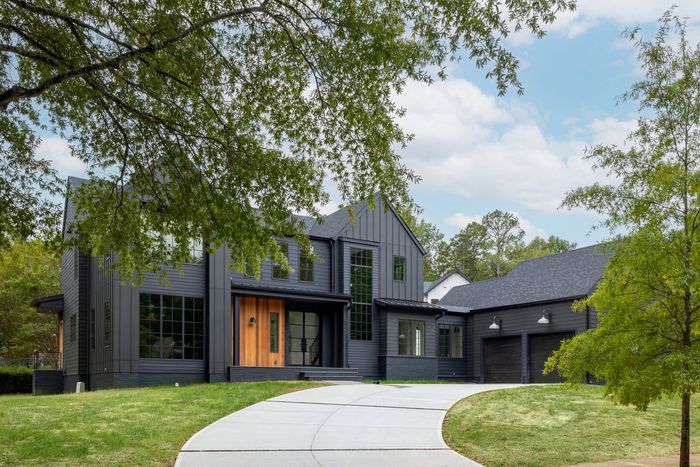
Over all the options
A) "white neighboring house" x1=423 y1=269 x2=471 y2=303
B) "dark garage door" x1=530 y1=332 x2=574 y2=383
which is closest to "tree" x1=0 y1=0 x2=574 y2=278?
"dark garage door" x1=530 y1=332 x2=574 y2=383

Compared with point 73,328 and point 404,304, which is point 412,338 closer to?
point 404,304

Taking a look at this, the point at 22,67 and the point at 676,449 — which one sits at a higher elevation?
the point at 22,67

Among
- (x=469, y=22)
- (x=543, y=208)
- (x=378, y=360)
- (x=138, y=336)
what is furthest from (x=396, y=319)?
(x=543, y=208)

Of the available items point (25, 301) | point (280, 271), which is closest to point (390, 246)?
point (280, 271)

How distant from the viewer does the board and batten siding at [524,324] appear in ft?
90.1

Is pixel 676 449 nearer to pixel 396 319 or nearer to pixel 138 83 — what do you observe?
pixel 138 83

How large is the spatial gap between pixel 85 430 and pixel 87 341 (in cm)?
1435

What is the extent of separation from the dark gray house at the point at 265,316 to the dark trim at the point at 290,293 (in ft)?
0.11

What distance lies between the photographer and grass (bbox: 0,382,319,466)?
35.0 feet

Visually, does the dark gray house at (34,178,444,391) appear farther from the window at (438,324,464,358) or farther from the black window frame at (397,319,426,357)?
the window at (438,324,464,358)

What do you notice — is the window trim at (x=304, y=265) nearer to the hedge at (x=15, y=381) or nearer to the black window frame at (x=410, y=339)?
the black window frame at (x=410, y=339)

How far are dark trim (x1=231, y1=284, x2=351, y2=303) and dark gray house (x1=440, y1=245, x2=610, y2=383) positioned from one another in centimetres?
769

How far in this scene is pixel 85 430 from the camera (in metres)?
12.3

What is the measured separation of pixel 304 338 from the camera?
88.5 ft
